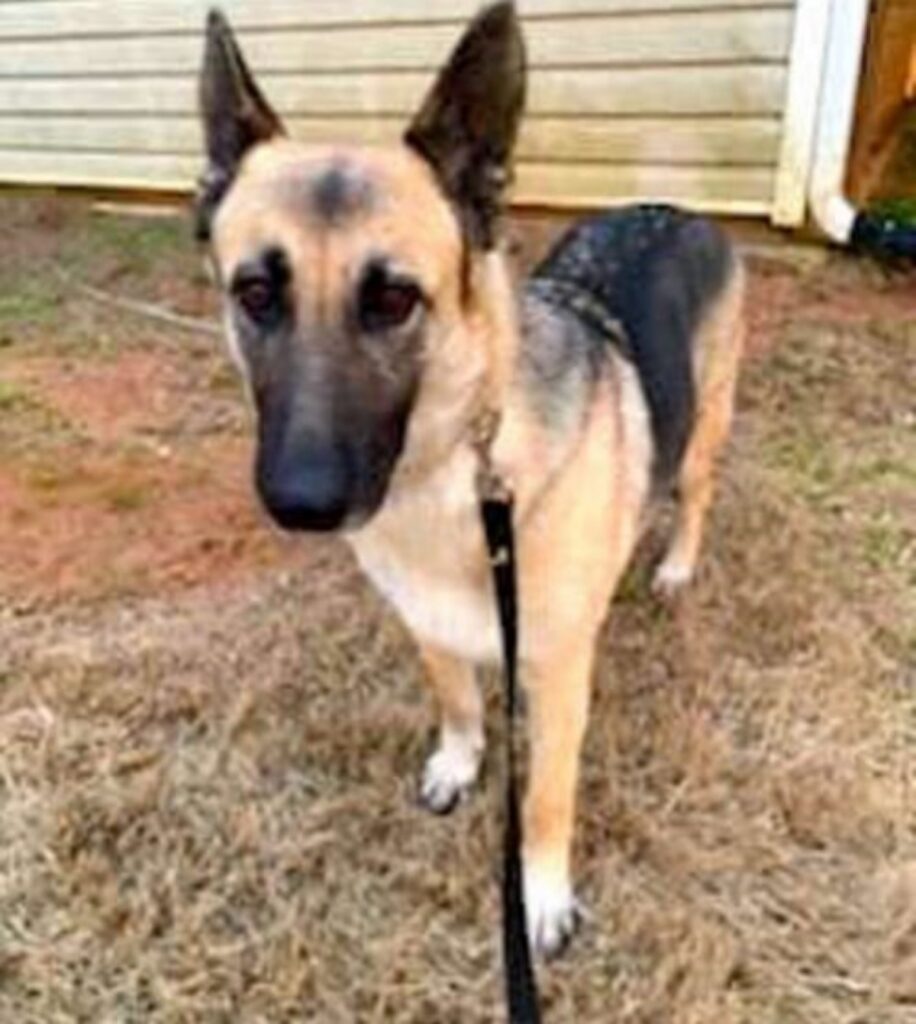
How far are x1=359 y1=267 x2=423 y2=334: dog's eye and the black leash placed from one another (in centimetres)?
33

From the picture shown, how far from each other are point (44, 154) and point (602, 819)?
5.00 metres

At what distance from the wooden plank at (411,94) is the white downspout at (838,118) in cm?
18

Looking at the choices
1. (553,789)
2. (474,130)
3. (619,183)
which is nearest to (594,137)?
(619,183)

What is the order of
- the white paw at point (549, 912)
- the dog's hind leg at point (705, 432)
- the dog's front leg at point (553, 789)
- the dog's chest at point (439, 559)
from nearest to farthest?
1. the dog's chest at point (439, 559)
2. the dog's front leg at point (553, 789)
3. the white paw at point (549, 912)
4. the dog's hind leg at point (705, 432)

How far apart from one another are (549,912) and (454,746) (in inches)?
15.9

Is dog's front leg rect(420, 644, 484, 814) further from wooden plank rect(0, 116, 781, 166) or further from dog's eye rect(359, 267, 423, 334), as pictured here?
wooden plank rect(0, 116, 781, 166)

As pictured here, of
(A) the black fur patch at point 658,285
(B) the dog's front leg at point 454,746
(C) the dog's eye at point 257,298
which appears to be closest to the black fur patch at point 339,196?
(C) the dog's eye at point 257,298

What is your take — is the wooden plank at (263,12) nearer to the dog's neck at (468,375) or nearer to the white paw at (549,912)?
the dog's neck at (468,375)

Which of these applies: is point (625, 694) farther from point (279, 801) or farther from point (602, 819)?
point (279, 801)

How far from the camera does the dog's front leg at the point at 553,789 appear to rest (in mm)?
2271

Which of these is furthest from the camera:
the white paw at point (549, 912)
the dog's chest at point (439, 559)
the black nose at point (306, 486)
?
the white paw at point (549, 912)

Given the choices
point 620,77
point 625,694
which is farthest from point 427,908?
point 620,77

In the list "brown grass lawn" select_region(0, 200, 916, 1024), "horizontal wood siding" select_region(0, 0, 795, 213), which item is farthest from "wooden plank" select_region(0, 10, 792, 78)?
"brown grass lawn" select_region(0, 200, 916, 1024)

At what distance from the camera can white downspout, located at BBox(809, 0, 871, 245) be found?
467 centimetres
